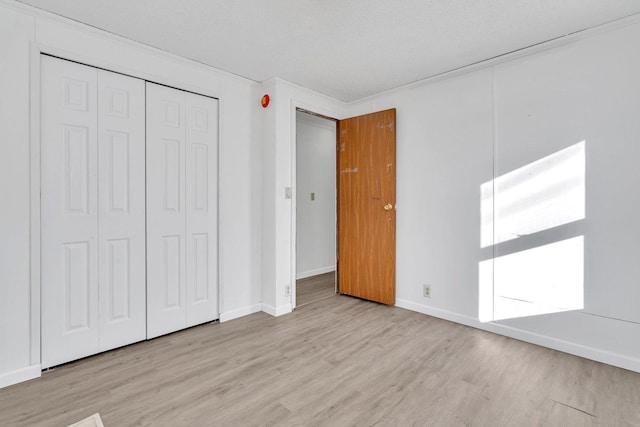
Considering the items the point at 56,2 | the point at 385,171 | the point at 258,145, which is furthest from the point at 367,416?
the point at 56,2

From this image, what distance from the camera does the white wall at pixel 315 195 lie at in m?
4.80

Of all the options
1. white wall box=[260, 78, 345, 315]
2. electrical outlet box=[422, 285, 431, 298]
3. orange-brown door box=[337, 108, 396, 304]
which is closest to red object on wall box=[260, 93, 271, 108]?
white wall box=[260, 78, 345, 315]

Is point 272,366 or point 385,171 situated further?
point 385,171

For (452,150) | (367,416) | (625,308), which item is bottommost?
(367,416)

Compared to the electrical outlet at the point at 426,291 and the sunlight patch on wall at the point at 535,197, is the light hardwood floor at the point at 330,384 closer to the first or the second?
the electrical outlet at the point at 426,291

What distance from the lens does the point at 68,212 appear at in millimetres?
2184

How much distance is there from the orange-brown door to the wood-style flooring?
271 mm

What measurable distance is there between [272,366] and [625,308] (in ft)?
8.27

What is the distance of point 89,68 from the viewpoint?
2256 millimetres

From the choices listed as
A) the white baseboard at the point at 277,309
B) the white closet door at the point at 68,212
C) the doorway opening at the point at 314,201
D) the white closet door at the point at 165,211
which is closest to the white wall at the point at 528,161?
the white baseboard at the point at 277,309

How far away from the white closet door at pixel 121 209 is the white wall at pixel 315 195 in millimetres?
2515

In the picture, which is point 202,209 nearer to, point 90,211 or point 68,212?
point 90,211

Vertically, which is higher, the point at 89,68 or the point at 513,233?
the point at 89,68

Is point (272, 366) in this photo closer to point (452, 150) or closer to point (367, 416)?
point (367, 416)
